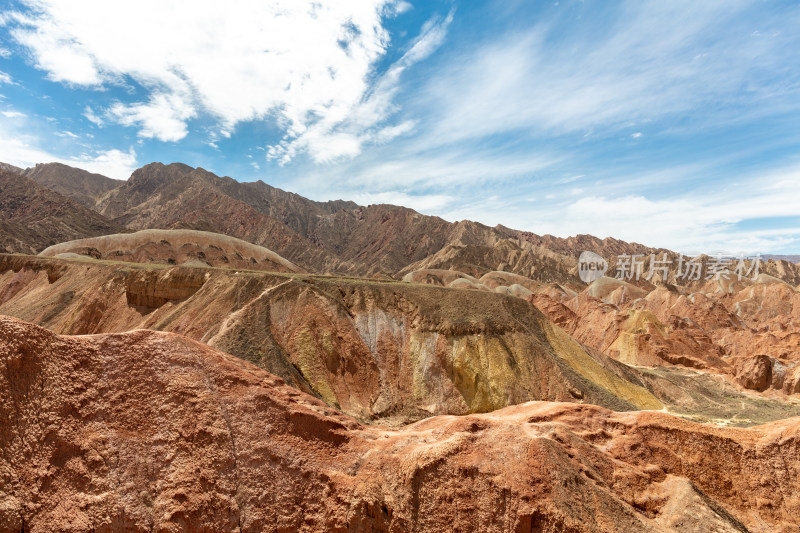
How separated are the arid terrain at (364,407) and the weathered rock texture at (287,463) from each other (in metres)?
0.04

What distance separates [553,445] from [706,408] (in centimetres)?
3492

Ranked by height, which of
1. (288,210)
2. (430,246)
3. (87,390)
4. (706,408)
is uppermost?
(288,210)

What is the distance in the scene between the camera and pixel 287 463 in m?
11.4

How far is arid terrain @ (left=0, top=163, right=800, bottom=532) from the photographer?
10.2m

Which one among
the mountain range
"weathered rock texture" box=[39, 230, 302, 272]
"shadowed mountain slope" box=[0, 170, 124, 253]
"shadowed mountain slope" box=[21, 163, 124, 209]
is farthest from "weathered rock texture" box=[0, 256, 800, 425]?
"shadowed mountain slope" box=[21, 163, 124, 209]

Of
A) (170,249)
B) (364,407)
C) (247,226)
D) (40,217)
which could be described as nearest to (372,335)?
(364,407)

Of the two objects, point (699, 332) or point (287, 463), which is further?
point (699, 332)

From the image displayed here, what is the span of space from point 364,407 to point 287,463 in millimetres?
19983

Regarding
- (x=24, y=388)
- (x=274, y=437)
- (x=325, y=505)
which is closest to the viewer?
(x=24, y=388)

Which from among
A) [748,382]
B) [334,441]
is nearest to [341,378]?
[334,441]

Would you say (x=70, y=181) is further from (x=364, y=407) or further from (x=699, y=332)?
(x=699, y=332)

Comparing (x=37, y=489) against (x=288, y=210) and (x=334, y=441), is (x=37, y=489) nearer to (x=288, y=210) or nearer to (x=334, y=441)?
(x=334, y=441)

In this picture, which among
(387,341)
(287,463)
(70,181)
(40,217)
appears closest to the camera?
(287,463)

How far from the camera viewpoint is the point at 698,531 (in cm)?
1016
